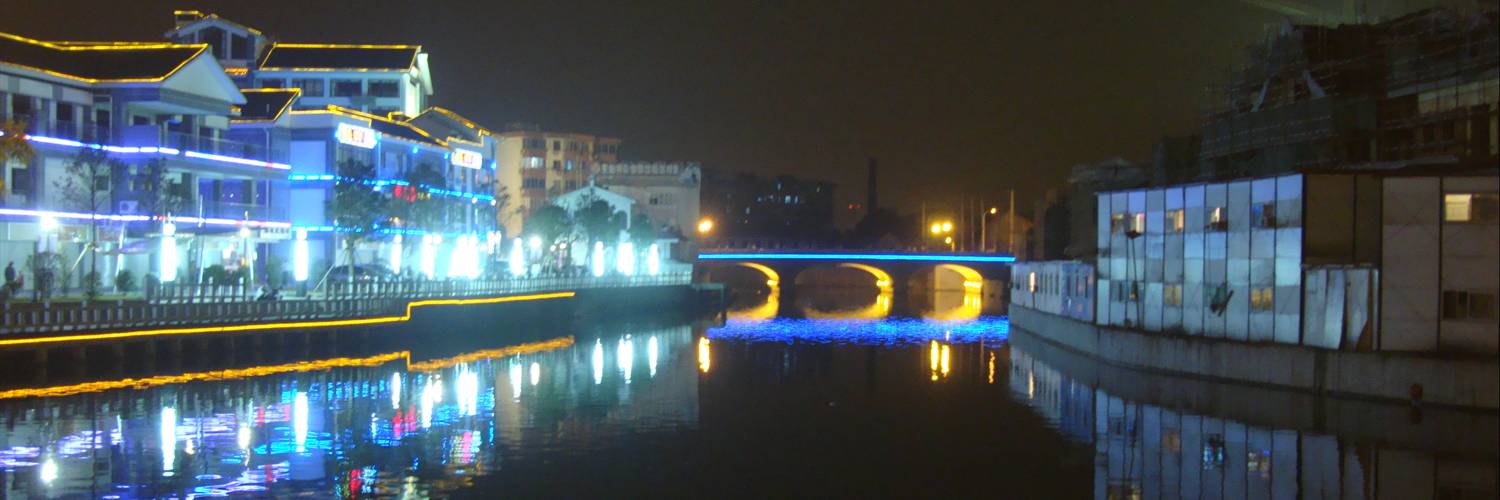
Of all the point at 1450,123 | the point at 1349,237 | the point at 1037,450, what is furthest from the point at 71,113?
the point at 1450,123

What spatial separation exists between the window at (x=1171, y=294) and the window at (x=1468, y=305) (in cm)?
1000

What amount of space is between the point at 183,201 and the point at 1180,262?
35491 mm

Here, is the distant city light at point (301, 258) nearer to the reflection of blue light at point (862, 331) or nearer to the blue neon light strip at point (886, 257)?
the reflection of blue light at point (862, 331)

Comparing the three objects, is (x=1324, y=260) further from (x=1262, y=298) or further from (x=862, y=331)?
(x=862, y=331)

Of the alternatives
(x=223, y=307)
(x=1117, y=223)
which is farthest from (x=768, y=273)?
(x=223, y=307)

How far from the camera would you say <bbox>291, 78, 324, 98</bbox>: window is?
81.3m

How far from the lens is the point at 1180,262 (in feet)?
148

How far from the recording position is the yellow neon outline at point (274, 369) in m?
36.8

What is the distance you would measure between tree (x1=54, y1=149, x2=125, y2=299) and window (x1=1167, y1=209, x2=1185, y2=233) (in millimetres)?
33237

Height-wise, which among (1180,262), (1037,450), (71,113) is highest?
(71,113)

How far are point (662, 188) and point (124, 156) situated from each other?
84.8 meters

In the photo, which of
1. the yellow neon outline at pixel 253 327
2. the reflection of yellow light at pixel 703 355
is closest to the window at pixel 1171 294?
the reflection of yellow light at pixel 703 355

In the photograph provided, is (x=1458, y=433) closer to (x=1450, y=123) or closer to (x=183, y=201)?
(x=1450, y=123)

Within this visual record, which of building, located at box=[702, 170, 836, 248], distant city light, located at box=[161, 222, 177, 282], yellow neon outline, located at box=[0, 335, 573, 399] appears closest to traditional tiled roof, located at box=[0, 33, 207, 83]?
distant city light, located at box=[161, 222, 177, 282]
